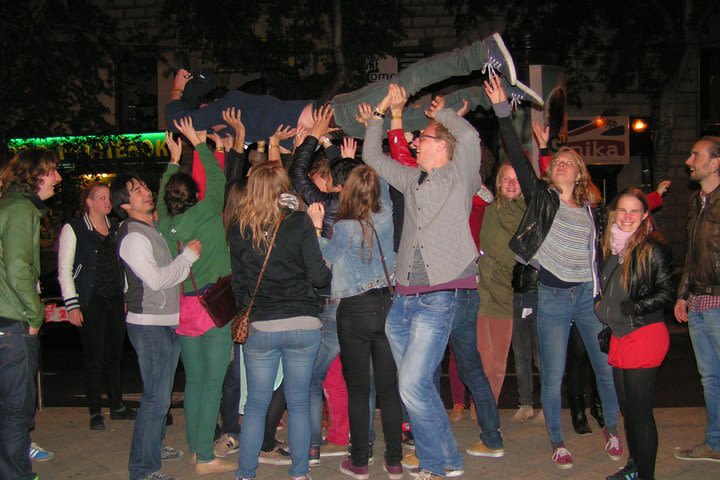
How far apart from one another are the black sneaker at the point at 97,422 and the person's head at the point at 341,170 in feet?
10.3

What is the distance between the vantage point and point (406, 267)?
5043mm

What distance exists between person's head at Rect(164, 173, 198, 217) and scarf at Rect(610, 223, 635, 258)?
293 cm

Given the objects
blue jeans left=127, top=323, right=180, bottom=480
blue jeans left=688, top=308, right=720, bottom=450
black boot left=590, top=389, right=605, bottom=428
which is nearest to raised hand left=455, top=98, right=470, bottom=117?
blue jeans left=688, top=308, right=720, bottom=450

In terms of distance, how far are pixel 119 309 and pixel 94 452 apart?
1.44m

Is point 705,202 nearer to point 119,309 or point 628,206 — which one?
point 628,206

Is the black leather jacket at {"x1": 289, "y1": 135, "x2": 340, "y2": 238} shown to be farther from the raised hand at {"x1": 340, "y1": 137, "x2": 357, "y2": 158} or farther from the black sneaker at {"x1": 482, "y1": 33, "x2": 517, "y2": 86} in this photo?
the black sneaker at {"x1": 482, "y1": 33, "x2": 517, "y2": 86}

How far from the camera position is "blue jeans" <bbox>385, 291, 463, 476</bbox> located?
16.3 ft

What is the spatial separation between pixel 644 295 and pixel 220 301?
9.28ft

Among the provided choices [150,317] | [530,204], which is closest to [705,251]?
[530,204]

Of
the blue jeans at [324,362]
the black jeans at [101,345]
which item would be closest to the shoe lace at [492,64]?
the blue jeans at [324,362]

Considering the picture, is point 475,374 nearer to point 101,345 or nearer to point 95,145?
point 101,345

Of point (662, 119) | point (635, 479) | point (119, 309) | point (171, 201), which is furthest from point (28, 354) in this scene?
point (662, 119)

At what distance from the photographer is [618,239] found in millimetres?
5105

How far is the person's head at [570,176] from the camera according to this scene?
579 centimetres
